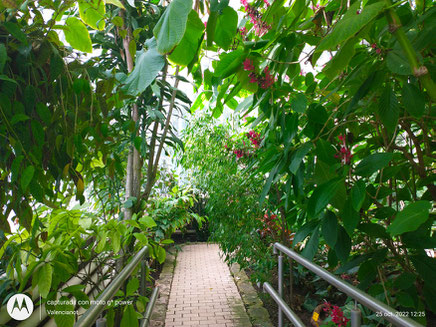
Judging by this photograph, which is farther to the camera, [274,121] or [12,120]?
[274,121]

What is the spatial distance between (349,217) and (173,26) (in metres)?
0.61

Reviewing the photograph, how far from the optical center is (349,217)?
794mm

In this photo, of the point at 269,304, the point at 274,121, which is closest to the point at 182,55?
the point at 274,121

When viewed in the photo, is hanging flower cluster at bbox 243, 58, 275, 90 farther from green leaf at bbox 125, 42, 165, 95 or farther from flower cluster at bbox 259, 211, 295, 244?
flower cluster at bbox 259, 211, 295, 244

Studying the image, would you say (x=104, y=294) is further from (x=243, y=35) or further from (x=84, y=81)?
(x=243, y=35)

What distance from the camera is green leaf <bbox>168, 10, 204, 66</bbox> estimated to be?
0.56m

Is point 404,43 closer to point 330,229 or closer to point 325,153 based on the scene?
point 325,153

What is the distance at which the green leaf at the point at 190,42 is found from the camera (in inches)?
22.1

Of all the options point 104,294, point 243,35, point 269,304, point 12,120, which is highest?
point 243,35

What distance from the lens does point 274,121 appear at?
969mm

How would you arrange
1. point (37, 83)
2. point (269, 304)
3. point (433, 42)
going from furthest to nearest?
point (269, 304)
point (37, 83)
point (433, 42)

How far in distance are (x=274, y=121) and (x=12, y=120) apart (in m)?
0.69

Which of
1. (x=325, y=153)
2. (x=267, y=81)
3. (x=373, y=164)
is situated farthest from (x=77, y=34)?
(x=373, y=164)

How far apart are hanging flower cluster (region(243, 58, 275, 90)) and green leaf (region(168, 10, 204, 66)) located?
12.9 inches
